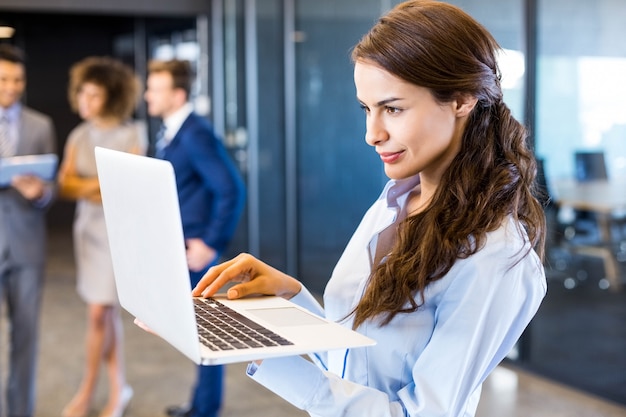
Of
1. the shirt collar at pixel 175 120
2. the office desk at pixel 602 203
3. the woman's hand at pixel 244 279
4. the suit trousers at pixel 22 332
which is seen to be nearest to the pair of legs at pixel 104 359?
the suit trousers at pixel 22 332

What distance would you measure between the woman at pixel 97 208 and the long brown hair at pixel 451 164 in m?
2.71

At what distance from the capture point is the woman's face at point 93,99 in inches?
159

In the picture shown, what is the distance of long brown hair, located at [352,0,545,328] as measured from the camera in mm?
1263

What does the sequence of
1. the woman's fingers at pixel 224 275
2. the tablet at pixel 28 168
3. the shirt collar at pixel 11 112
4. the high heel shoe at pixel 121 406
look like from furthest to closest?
the high heel shoe at pixel 121 406 < the shirt collar at pixel 11 112 < the tablet at pixel 28 168 < the woman's fingers at pixel 224 275

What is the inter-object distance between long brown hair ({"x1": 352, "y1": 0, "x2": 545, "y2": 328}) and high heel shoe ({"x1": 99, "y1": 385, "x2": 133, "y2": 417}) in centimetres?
271

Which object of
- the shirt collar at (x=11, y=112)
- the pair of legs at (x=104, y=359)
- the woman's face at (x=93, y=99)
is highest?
the woman's face at (x=93, y=99)

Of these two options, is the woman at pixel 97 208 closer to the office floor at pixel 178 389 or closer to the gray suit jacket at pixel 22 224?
the office floor at pixel 178 389

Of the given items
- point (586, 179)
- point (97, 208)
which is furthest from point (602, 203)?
point (97, 208)

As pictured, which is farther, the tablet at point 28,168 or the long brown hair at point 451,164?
the tablet at point 28,168

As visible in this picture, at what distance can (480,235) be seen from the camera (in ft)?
4.08

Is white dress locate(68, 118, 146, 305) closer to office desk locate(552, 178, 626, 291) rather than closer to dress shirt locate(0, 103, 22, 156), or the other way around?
dress shirt locate(0, 103, 22, 156)

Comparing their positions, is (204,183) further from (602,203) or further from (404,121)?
(404,121)

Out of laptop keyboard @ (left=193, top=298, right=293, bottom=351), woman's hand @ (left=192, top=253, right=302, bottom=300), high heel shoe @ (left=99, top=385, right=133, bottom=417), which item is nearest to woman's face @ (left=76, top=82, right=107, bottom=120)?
high heel shoe @ (left=99, top=385, right=133, bottom=417)

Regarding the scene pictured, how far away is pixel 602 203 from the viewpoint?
13.0 ft
